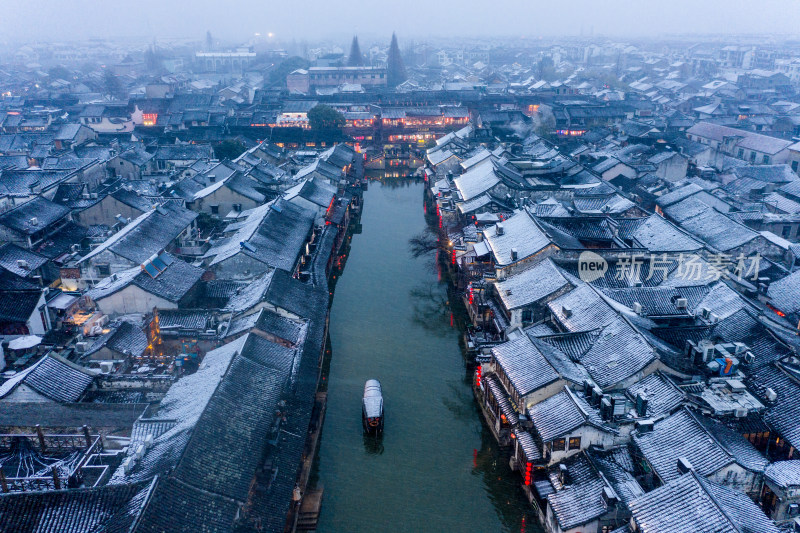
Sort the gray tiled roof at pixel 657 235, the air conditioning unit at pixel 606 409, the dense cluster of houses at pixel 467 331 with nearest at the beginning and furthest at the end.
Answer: the dense cluster of houses at pixel 467 331
the air conditioning unit at pixel 606 409
the gray tiled roof at pixel 657 235

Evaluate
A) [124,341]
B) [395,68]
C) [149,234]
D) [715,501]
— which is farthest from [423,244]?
[395,68]

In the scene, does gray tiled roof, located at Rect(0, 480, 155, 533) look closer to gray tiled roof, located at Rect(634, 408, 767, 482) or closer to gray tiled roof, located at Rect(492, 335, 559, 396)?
gray tiled roof, located at Rect(492, 335, 559, 396)

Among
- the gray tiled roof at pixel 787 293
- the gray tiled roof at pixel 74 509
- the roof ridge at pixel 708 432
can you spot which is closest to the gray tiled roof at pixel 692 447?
the roof ridge at pixel 708 432

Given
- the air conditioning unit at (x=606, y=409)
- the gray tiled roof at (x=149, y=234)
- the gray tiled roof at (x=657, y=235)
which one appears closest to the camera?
the air conditioning unit at (x=606, y=409)

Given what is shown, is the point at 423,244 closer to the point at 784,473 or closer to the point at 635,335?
the point at 635,335

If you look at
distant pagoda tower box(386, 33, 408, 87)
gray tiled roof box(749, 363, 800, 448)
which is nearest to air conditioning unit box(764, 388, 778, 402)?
gray tiled roof box(749, 363, 800, 448)

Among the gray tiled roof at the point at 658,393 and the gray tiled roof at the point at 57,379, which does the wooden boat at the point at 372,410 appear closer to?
the gray tiled roof at the point at 658,393

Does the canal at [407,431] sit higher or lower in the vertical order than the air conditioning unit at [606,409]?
lower
